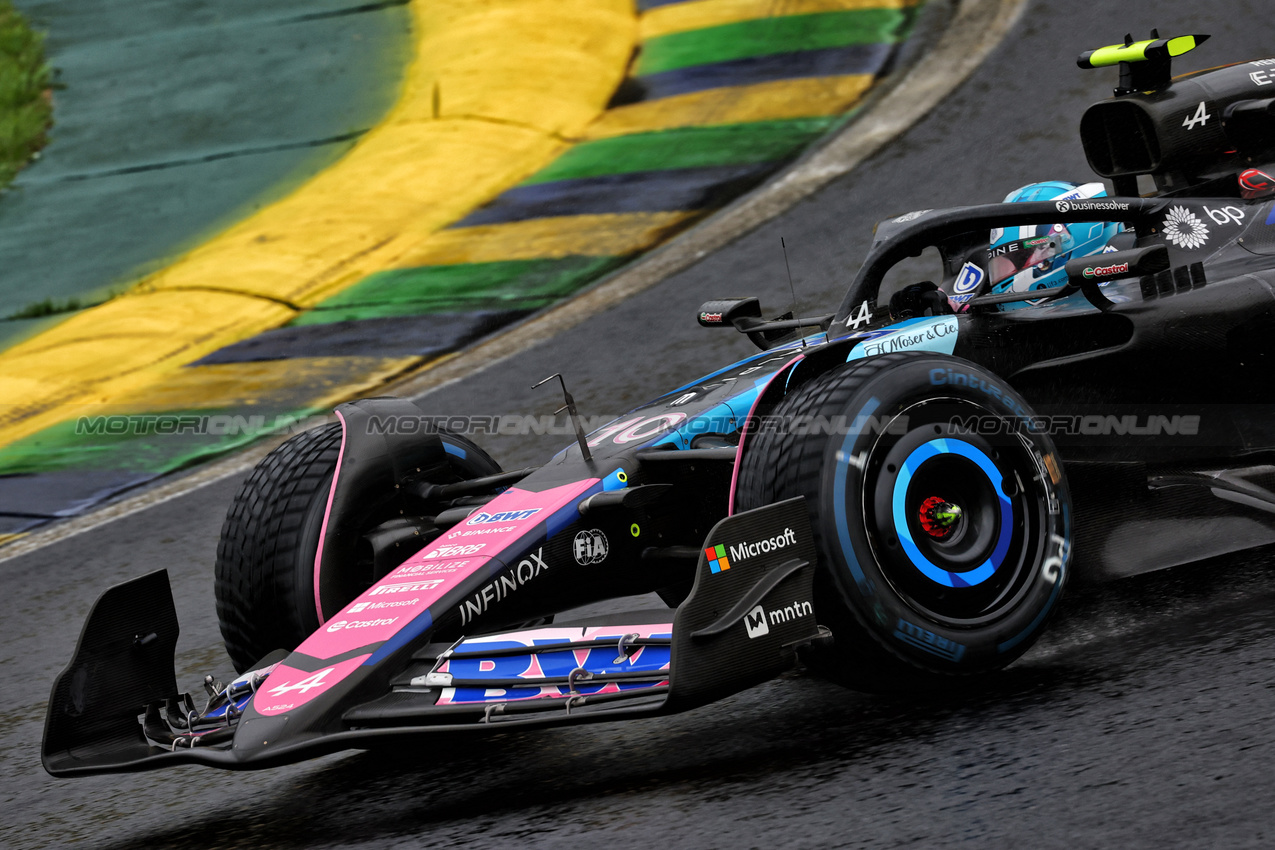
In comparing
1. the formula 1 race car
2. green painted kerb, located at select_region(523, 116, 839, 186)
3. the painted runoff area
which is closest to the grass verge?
the painted runoff area

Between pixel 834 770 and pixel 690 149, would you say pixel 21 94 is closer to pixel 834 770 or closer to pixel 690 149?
pixel 690 149

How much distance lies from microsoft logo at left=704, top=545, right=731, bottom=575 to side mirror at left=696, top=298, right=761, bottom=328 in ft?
6.01

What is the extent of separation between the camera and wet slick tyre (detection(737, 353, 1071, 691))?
331cm

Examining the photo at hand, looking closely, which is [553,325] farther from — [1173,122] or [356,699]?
[356,699]

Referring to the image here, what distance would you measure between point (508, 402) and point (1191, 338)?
163 inches

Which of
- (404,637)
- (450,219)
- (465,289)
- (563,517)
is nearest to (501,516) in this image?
(563,517)

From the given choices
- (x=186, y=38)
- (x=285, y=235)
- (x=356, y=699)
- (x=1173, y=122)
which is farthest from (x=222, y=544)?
(x=186, y=38)

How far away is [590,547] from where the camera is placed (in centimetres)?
378

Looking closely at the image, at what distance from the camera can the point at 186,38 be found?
1577cm

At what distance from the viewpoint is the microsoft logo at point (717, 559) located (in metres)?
3.16

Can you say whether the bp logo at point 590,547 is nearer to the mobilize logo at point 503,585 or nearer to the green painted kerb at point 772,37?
the mobilize logo at point 503,585

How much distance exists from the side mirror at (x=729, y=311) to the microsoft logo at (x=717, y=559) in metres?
1.83

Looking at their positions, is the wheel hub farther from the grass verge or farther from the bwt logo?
the grass verge

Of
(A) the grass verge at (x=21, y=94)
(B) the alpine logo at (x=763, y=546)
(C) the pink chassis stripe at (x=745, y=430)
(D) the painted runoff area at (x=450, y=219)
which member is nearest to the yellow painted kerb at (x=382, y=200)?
(D) the painted runoff area at (x=450, y=219)
